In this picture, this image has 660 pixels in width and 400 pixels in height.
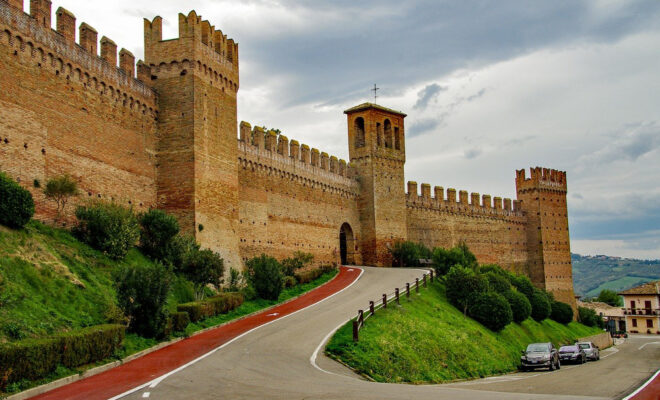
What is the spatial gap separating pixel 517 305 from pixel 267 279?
13809 mm

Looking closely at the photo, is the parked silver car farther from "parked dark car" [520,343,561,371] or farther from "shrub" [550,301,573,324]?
"shrub" [550,301,573,324]

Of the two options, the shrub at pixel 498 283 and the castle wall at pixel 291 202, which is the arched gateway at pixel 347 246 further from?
the shrub at pixel 498 283

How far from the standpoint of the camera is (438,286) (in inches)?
1305

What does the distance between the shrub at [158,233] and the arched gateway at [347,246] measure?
60.5 feet

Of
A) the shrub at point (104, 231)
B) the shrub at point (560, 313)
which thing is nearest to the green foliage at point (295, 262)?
the shrub at point (104, 231)

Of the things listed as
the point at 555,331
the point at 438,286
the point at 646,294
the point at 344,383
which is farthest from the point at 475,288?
the point at 646,294

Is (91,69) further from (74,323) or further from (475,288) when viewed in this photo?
(475,288)

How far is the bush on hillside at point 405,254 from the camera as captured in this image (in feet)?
135

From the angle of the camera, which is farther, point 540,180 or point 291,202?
point 540,180

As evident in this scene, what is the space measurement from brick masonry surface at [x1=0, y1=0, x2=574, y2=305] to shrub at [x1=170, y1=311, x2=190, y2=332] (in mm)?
5096

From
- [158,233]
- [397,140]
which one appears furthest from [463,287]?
[397,140]

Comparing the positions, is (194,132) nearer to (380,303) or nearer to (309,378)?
(380,303)

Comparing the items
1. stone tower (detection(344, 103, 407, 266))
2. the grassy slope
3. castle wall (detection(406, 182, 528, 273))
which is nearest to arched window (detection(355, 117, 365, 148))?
stone tower (detection(344, 103, 407, 266))

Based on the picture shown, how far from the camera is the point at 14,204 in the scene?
1723 centimetres
